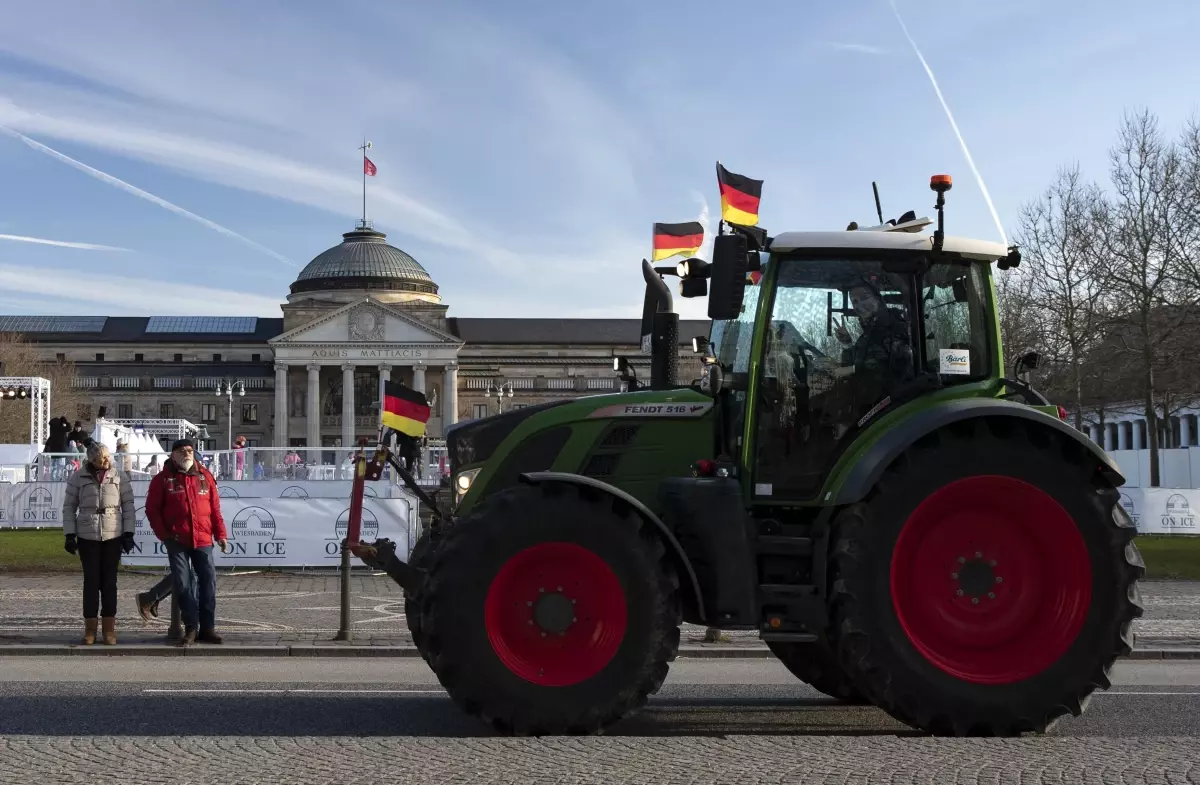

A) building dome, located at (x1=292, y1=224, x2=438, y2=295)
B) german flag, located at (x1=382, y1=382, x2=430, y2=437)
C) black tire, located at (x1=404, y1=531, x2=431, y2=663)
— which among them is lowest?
black tire, located at (x1=404, y1=531, x2=431, y2=663)

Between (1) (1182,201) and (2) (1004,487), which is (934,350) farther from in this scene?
(1) (1182,201)

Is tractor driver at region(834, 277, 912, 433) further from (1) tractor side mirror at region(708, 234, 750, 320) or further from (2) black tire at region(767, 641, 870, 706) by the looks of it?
(2) black tire at region(767, 641, 870, 706)

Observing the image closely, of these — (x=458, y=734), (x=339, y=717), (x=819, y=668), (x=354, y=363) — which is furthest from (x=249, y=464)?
(x=354, y=363)

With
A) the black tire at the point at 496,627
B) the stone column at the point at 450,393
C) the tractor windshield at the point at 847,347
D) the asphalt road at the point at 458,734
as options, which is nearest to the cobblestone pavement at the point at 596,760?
the asphalt road at the point at 458,734

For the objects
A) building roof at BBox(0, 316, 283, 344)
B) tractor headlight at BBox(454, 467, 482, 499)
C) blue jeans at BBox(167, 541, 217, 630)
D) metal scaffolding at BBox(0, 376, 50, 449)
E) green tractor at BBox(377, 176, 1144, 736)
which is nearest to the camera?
green tractor at BBox(377, 176, 1144, 736)

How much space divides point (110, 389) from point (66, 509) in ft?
387

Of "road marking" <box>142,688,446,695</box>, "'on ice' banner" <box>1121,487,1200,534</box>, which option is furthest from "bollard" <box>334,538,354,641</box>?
"'on ice' banner" <box>1121,487,1200,534</box>

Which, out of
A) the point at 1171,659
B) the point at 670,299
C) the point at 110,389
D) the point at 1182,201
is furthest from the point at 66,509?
the point at 110,389

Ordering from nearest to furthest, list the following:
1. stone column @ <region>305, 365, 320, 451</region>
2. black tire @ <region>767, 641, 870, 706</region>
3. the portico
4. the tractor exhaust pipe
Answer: the tractor exhaust pipe, black tire @ <region>767, 641, 870, 706</region>, stone column @ <region>305, 365, 320, 451</region>, the portico

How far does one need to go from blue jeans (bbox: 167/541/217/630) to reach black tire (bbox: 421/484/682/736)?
6.52 meters

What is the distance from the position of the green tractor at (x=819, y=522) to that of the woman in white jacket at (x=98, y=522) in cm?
634

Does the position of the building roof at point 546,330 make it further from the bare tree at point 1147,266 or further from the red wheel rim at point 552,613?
the red wheel rim at point 552,613

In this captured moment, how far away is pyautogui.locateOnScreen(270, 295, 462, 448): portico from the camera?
12256cm

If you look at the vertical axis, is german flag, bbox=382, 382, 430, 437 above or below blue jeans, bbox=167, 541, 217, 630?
above
